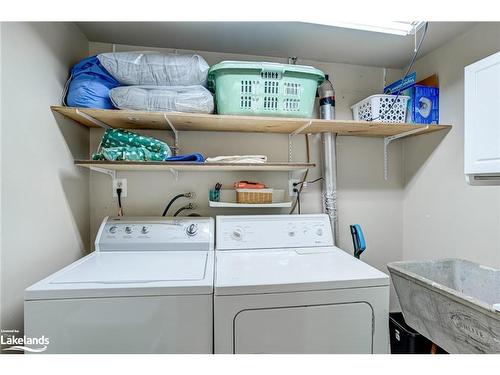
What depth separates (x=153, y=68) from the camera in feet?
4.70

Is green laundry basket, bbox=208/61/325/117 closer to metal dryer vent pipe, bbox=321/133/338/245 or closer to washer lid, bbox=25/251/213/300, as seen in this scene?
metal dryer vent pipe, bbox=321/133/338/245

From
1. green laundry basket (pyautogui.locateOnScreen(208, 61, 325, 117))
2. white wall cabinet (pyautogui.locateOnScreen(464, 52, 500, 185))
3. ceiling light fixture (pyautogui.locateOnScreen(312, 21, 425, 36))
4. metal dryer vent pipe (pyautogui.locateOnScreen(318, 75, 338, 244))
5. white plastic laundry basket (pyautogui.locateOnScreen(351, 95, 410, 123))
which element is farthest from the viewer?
metal dryer vent pipe (pyautogui.locateOnScreen(318, 75, 338, 244))

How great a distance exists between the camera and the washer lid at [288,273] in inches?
41.8

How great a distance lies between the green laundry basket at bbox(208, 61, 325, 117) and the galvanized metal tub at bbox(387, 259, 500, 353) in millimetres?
1164

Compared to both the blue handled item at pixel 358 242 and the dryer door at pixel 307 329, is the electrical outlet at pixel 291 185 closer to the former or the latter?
the blue handled item at pixel 358 242

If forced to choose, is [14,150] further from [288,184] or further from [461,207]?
[461,207]

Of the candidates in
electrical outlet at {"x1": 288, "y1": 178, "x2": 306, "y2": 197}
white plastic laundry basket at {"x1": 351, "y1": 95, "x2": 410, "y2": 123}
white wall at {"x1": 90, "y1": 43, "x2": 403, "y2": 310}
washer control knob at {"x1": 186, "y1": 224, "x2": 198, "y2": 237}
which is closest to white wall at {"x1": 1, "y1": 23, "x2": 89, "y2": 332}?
white wall at {"x1": 90, "y1": 43, "x2": 403, "y2": 310}

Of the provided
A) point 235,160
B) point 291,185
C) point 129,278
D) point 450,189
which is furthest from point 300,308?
point 450,189

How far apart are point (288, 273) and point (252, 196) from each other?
2.22 ft

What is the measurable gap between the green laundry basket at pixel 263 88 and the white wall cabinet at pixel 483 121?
30.4 inches

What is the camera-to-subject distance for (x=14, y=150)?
3.49 ft

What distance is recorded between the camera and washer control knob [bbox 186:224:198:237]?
159cm
